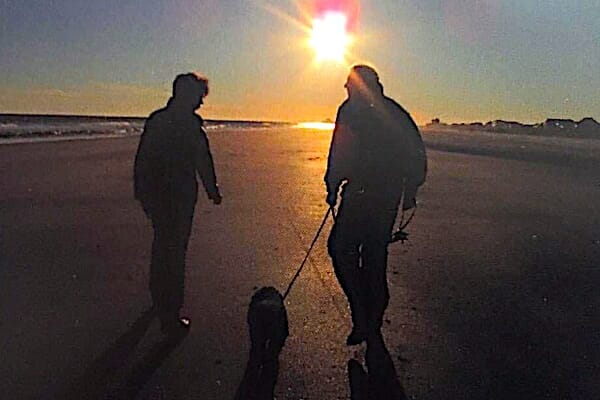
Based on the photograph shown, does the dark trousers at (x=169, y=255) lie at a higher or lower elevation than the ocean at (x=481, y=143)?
higher

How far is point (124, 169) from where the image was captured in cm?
2122

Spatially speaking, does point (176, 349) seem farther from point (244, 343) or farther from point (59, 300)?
point (59, 300)

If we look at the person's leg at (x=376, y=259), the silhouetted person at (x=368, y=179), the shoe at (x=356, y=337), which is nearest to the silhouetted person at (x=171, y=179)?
the silhouetted person at (x=368, y=179)

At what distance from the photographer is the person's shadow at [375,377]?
15.3 feet

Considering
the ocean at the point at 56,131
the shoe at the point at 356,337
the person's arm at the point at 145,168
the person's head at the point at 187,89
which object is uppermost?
the person's head at the point at 187,89

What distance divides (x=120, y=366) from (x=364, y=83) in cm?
261

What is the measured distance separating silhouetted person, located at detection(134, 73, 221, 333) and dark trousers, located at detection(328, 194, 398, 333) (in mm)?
1169

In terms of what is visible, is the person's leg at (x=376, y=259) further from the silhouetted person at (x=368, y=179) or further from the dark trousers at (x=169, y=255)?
the dark trousers at (x=169, y=255)

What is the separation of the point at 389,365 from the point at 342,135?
1693 mm

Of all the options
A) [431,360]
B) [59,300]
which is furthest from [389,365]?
[59,300]

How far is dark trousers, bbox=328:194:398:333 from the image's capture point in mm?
5645

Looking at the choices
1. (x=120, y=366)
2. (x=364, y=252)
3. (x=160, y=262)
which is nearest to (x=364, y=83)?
(x=364, y=252)

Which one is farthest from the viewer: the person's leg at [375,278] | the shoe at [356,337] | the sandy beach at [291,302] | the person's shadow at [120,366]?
the person's leg at [375,278]

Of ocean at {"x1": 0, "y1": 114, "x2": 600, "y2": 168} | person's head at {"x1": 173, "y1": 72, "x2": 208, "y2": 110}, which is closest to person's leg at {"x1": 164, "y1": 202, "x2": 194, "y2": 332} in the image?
person's head at {"x1": 173, "y1": 72, "x2": 208, "y2": 110}
